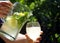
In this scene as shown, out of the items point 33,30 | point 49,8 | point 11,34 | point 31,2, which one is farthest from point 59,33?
point 11,34

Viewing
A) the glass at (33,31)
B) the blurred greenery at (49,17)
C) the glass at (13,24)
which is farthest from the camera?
the blurred greenery at (49,17)

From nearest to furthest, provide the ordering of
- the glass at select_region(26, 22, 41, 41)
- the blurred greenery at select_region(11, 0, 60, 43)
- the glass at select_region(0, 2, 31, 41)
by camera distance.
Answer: the glass at select_region(0, 2, 31, 41), the glass at select_region(26, 22, 41, 41), the blurred greenery at select_region(11, 0, 60, 43)

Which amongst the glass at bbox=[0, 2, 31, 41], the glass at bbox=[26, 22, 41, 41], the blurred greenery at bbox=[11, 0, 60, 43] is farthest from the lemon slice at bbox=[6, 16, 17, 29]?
the blurred greenery at bbox=[11, 0, 60, 43]

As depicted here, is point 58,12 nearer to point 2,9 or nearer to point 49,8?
point 49,8

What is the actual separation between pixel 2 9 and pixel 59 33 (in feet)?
10.6

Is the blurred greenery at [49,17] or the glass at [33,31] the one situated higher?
the glass at [33,31]

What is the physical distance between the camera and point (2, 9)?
172 cm

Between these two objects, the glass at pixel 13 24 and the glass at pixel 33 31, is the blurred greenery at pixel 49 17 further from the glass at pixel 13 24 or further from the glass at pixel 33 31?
the glass at pixel 13 24

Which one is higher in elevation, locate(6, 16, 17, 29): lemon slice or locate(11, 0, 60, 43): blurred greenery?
locate(6, 16, 17, 29): lemon slice

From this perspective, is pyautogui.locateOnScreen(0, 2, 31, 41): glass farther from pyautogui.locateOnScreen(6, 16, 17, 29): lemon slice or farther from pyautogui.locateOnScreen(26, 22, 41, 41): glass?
pyautogui.locateOnScreen(26, 22, 41, 41): glass

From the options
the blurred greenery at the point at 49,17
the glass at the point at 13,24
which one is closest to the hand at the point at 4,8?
the glass at the point at 13,24

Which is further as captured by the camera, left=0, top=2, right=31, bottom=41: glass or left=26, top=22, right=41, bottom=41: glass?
left=26, top=22, right=41, bottom=41: glass

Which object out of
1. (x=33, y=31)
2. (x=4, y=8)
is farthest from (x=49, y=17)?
(x=4, y=8)

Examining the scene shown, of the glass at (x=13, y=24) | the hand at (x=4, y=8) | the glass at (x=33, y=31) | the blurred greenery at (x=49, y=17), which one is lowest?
the blurred greenery at (x=49, y=17)
